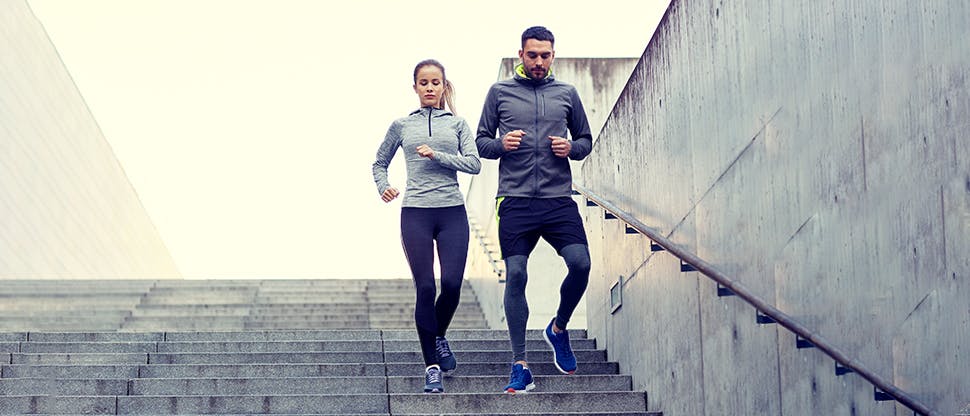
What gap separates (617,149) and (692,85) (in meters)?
1.66

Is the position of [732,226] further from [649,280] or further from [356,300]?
[356,300]

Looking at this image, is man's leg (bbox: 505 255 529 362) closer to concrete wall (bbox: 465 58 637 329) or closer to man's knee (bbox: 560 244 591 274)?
man's knee (bbox: 560 244 591 274)

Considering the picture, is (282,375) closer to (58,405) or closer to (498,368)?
(498,368)

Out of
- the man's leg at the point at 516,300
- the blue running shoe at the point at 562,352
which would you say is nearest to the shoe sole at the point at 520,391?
the man's leg at the point at 516,300

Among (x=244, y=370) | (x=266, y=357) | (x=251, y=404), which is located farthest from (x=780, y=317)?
(x=266, y=357)

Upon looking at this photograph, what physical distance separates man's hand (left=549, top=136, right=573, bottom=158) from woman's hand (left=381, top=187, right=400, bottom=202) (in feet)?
2.43

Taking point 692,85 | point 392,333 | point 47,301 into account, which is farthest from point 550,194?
point 47,301

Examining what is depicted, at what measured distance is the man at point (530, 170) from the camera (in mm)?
6527

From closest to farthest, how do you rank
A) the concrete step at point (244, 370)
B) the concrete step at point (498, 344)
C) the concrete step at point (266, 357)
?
the concrete step at point (244, 370)
the concrete step at point (266, 357)
the concrete step at point (498, 344)

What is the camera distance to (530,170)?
6.53 metres

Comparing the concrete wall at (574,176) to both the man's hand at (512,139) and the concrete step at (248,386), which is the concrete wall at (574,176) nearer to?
the concrete step at (248,386)

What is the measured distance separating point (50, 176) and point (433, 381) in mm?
11487

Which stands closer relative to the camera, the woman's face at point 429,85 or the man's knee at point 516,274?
the man's knee at point 516,274

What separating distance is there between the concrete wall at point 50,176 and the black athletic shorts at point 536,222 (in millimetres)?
9895
